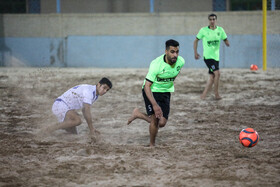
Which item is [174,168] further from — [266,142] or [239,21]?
[239,21]

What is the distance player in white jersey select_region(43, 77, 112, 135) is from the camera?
635cm

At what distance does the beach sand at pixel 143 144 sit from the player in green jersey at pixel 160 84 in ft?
1.31

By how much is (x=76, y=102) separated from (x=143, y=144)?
1.29 m

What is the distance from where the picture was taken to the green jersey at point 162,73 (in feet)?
19.2

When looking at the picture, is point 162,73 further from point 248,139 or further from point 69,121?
point 69,121

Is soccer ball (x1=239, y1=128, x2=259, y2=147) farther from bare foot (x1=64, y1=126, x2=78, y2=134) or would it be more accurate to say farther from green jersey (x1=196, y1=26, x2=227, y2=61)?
green jersey (x1=196, y1=26, x2=227, y2=61)

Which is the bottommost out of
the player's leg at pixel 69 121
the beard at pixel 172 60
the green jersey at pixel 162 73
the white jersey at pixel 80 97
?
the player's leg at pixel 69 121

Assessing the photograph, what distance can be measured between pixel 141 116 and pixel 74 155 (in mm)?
1479

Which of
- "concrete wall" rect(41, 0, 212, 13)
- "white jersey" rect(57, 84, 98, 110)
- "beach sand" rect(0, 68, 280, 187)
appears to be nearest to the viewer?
"beach sand" rect(0, 68, 280, 187)

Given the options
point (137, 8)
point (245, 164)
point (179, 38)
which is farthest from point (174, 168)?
point (137, 8)

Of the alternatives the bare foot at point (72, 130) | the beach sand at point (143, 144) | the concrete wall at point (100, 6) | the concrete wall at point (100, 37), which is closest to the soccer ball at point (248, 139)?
the beach sand at point (143, 144)

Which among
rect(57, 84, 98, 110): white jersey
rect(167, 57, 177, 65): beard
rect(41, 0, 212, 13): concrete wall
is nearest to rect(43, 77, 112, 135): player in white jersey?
rect(57, 84, 98, 110): white jersey

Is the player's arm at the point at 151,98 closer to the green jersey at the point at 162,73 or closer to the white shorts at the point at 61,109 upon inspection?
the green jersey at the point at 162,73

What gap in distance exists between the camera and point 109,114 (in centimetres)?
859
